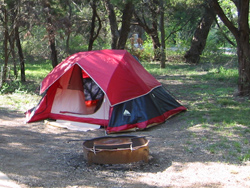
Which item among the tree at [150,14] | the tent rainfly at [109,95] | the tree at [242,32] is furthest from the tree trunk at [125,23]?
the tent rainfly at [109,95]

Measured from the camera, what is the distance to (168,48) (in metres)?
24.7

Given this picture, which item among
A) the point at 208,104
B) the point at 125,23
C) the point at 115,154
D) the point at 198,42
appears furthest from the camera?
the point at 198,42

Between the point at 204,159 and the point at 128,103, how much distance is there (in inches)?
105

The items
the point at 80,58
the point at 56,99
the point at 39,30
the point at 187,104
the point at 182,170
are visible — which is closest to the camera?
the point at 182,170

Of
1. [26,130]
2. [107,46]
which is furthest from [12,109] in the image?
[107,46]

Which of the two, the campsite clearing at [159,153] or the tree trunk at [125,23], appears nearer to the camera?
the campsite clearing at [159,153]

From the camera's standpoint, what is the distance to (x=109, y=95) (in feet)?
25.1

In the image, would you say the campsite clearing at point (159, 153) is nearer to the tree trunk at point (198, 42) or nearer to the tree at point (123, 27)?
the tree at point (123, 27)

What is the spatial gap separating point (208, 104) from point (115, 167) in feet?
16.5

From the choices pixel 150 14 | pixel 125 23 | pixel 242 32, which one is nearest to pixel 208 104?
pixel 242 32

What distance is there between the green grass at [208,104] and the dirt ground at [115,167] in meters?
0.32

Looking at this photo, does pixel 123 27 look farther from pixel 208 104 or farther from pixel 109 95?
pixel 109 95

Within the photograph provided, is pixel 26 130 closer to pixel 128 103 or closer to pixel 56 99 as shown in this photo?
pixel 56 99

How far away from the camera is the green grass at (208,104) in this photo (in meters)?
6.18
